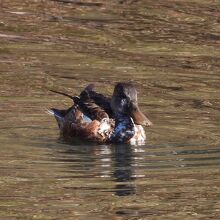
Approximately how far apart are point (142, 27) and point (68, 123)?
590 centimetres

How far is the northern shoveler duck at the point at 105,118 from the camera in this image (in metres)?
13.7

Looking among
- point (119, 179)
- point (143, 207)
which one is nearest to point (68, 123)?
point (119, 179)

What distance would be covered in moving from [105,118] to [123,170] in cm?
195

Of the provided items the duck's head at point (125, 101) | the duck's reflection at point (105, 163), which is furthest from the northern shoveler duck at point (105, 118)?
the duck's reflection at point (105, 163)

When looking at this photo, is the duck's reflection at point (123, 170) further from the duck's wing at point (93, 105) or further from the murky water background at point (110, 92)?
the duck's wing at point (93, 105)

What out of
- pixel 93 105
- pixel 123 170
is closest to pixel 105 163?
pixel 123 170

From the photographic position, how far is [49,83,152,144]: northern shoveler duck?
13672mm

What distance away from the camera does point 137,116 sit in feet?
45.1

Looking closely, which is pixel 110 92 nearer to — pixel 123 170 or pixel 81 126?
pixel 81 126

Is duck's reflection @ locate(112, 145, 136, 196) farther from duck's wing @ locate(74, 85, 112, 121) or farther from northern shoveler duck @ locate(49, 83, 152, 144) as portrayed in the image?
duck's wing @ locate(74, 85, 112, 121)

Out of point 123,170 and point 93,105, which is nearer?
point 123,170

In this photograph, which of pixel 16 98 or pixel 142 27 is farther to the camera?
pixel 142 27

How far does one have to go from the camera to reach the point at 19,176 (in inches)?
453

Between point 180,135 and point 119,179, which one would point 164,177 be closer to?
point 119,179
